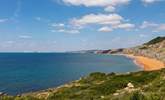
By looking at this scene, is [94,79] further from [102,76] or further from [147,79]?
[147,79]

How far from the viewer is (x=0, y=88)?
97.7m

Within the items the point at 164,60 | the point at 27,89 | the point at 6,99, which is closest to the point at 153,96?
the point at 6,99

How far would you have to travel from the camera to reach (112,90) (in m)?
41.5

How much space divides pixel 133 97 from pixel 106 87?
24690 millimetres

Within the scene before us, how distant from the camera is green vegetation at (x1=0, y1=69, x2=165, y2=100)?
70.0 feet

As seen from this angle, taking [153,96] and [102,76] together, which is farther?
[102,76]

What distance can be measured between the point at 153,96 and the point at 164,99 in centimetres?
83

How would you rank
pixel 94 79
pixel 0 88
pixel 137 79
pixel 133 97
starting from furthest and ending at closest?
pixel 0 88, pixel 94 79, pixel 137 79, pixel 133 97

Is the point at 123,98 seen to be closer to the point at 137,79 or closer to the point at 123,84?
the point at 123,84

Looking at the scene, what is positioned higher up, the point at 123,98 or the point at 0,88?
the point at 123,98

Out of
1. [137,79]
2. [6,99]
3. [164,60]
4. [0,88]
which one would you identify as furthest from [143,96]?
[164,60]

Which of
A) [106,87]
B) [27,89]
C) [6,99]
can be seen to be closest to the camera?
[6,99]

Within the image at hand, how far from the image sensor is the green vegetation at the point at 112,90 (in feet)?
70.0

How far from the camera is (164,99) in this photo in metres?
19.5
